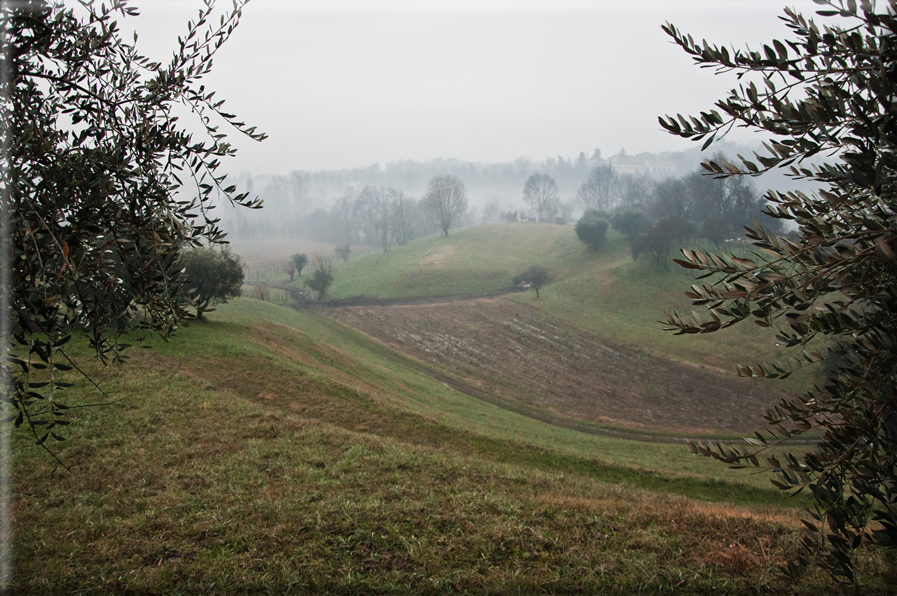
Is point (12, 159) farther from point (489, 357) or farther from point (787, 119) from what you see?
point (489, 357)

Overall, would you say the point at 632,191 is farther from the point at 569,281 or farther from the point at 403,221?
the point at 569,281

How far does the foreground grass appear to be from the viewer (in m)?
5.73

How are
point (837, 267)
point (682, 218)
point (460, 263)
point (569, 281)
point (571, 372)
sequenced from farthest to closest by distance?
1. point (460, 263)
2. point (682, 218)
3. point (569, 281)
4. point (571, 372)
5. point (837, 267)

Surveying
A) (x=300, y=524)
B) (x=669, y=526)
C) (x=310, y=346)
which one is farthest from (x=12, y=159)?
(x=310, y=346)

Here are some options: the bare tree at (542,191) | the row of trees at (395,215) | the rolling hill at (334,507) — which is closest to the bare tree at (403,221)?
the row of trees at (395,215)

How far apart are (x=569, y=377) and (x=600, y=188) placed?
96093 mm

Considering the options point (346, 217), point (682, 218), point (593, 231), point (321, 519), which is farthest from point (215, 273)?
point (346, 217)

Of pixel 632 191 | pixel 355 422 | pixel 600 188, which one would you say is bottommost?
pixel 355 422

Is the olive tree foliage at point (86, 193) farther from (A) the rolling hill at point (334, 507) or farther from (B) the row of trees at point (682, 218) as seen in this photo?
(B) the row of trees at point (682, 218)

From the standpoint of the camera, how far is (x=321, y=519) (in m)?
7.43

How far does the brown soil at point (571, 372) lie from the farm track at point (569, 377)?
8cm

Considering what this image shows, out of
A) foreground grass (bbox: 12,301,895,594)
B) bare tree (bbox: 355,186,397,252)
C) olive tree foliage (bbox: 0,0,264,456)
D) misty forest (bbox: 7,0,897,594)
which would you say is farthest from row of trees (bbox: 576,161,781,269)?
bare tree (bbox: 355,186,397,252)

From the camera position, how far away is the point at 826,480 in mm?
2916

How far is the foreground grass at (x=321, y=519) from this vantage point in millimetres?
5734
